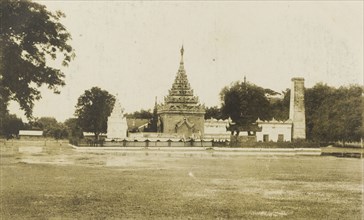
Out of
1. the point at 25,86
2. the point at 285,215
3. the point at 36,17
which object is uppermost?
the point at 36,17

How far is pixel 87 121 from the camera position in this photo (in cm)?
7481

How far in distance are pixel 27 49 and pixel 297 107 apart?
39.8 metres

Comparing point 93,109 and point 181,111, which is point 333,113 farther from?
point 93,109

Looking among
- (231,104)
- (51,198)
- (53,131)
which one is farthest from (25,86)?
(53,131)

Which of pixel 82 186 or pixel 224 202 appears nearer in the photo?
pixel 224 202

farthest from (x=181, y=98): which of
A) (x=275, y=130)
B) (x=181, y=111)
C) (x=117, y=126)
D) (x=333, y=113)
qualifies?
(x=333, y=113)

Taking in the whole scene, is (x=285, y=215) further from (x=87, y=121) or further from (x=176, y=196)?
(x=87, y=121)

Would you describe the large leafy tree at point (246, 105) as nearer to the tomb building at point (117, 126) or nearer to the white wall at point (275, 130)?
the white wall at point (275, 130)

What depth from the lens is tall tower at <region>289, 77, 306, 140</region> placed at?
51969 mm

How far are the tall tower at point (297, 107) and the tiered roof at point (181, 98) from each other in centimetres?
1104

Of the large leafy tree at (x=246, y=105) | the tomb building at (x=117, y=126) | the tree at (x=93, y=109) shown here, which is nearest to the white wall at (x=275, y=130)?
the large leafy tree at (x=246, y=105)

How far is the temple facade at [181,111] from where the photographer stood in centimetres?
5925

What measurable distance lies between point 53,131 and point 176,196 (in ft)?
308

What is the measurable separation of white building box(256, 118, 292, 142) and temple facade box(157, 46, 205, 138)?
275 inches
